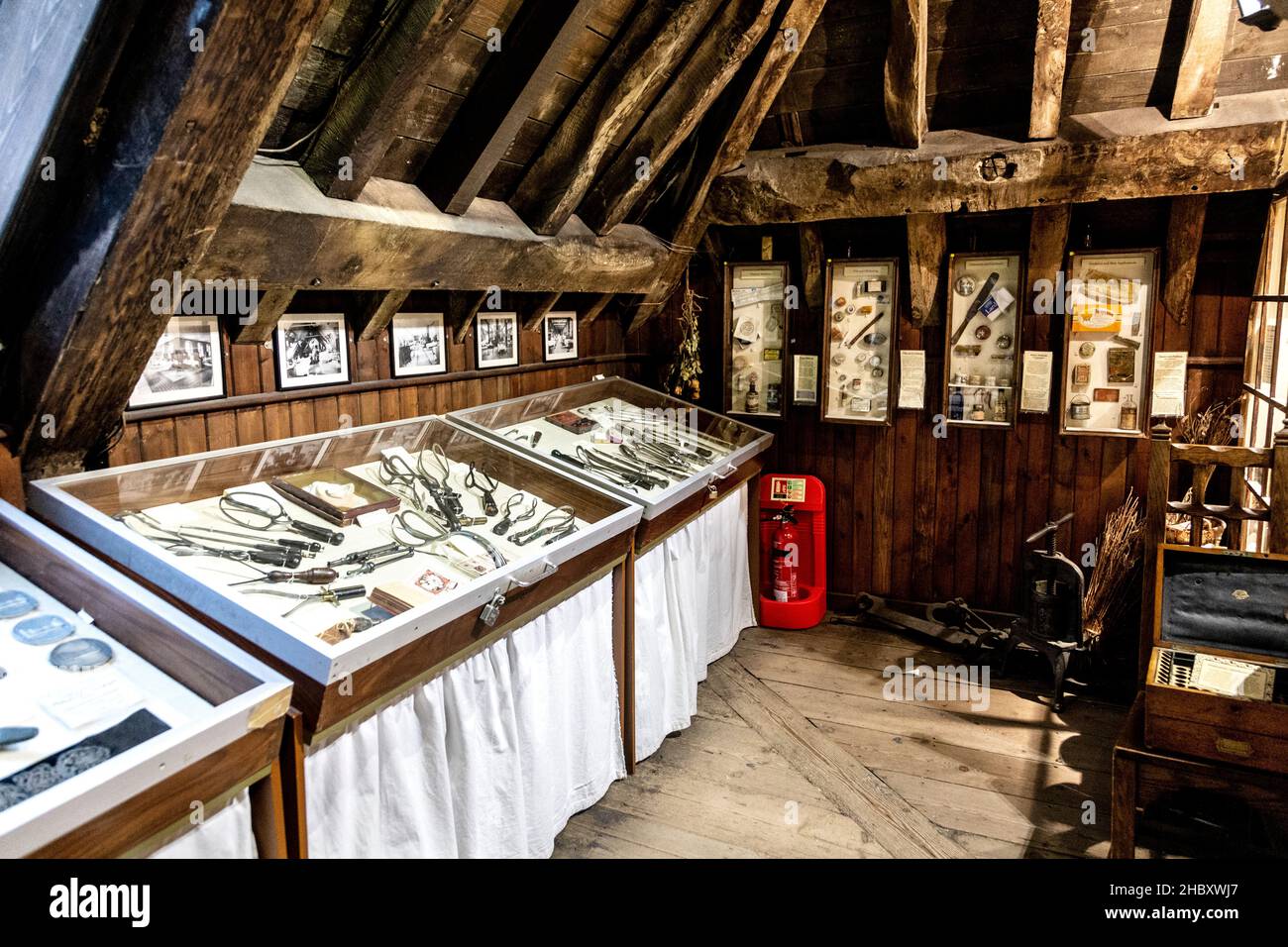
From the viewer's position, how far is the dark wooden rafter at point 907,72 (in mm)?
3199

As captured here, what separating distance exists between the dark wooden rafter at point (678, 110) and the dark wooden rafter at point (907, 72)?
572mm

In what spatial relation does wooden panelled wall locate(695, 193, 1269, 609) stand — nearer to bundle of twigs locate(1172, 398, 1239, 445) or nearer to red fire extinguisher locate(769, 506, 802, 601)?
bundle of twigs locate(1172, 398, 1239, 445)

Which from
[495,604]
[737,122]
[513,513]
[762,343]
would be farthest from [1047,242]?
[495,604]

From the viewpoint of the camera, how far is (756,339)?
4.84m

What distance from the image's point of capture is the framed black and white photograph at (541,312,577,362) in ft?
13.6

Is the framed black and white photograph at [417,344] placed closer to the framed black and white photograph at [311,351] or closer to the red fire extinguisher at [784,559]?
the framed black and white photograph at [311,351]

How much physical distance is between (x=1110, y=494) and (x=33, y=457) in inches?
174

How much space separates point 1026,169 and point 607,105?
6.00 feet

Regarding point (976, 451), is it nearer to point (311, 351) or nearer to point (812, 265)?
point (812, 265)

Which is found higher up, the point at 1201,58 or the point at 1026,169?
the point at 1201,58

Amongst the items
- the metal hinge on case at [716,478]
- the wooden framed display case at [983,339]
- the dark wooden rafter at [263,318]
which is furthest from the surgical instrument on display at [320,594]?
the wooden framed display case at [983,339]

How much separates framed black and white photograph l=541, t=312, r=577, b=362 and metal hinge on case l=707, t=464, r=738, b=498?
1070 millimetres

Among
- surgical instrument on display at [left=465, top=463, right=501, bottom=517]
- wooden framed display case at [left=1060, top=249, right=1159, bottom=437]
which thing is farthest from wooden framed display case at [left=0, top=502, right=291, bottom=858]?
wooden framed display case at [left=1060, top=249, right=1159, bottom=437]

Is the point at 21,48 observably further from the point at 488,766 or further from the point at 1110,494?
the point at 1110,494
